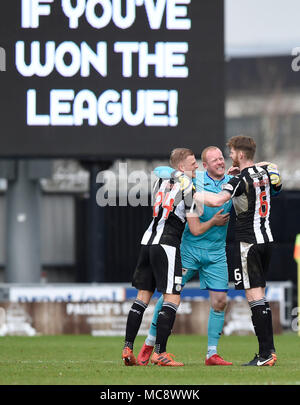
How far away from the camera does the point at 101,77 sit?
46.1 feet

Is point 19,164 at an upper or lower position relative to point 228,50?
lower

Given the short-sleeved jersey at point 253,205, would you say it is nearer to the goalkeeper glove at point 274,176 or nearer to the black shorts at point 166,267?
the goalkeeper glove at point 274,176

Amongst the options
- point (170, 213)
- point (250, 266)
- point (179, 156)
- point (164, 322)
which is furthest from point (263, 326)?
point (179, 156)

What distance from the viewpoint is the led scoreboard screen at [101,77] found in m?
14.0

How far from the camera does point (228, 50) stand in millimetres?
39688

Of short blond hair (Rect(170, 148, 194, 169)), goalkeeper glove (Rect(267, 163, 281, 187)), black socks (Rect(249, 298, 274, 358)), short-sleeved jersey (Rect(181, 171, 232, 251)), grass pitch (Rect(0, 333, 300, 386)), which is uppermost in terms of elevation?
short blond hair (Rect(170, 148, 194, 169))

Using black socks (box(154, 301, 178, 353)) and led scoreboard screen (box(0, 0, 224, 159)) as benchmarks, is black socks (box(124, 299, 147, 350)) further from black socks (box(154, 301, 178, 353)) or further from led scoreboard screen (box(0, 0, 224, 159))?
led scoreboard screen (box(0, 0, 224, 159))

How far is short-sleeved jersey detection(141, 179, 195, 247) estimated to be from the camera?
8.39 m

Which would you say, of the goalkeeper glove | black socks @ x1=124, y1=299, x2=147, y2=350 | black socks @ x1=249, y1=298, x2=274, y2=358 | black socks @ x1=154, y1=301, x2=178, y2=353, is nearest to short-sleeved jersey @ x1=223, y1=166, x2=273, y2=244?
the goalkeeper glove

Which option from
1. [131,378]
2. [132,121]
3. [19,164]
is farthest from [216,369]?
[19,164]

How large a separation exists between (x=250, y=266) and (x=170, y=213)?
2.50 feet

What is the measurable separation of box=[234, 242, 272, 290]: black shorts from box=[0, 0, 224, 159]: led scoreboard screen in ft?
19.2
